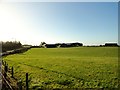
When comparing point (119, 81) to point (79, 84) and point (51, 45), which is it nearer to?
point (79, 84)

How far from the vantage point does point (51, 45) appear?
182 metres

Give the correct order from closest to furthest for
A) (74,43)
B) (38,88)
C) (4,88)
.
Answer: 1. (4,88)
2. (38,88)
3. (74,43)

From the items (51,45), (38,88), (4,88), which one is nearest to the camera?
(4,88)

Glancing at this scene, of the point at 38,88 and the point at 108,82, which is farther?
the point at 108,82

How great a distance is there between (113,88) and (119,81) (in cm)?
287

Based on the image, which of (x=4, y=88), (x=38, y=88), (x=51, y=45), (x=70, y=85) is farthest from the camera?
(x=51, y=45)

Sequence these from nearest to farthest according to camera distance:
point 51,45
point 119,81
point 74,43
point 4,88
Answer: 1. point 4,88
2. point 119,81
3. point 51,45
4. point 74,43

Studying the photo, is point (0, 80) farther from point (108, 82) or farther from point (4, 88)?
point (108, 82)

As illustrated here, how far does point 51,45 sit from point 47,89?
166 meters

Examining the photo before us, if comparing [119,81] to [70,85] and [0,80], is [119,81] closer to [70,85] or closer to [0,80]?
[70,85]

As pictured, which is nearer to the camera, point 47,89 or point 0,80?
point 47,89

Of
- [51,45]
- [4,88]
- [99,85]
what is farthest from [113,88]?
[51,45]

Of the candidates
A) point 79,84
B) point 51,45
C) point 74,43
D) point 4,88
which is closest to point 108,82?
point 79,84

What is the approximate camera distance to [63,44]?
183625 mm
